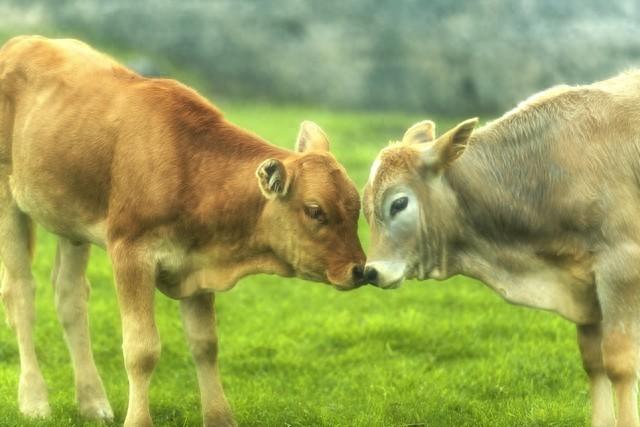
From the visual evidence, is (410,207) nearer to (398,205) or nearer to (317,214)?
(398,205)

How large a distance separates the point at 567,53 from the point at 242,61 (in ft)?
23.0

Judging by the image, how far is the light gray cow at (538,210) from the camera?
7512 millimetres

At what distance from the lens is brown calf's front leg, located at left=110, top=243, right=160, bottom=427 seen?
312 inches

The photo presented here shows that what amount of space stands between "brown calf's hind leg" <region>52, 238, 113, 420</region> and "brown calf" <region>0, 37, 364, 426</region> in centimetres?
9

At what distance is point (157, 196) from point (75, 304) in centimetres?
171

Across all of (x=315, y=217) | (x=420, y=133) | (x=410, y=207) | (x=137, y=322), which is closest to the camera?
(x=315, y=217)

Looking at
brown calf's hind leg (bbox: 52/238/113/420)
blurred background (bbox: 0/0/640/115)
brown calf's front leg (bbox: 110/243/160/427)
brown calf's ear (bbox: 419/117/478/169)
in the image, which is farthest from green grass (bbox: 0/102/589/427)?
blurred background (bbox: 0/0/640/115)

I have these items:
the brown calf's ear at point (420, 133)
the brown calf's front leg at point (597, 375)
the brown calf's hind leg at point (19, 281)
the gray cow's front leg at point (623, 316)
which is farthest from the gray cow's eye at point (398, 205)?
the brown calf's hind leg at point (19, 281)

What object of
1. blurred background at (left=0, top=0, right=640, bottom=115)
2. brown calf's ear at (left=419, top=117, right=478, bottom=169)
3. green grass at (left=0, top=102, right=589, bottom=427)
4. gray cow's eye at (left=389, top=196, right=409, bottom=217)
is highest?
blurred background at (left=0, top=0, right=640, bottom=115)

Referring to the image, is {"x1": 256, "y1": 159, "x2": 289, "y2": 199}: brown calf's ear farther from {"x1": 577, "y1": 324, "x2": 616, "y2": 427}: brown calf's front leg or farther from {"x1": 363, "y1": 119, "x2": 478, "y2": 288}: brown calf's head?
{"x1": 577, "y1": 324, "x2": 616, "y2": 427}: brown calf's front leg

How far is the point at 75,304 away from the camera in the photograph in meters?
→ 9.19

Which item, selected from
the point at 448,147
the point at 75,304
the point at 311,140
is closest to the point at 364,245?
the point at 75,304

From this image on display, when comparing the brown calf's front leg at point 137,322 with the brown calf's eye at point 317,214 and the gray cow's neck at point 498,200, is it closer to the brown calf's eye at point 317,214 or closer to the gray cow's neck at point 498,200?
the brown calf's eye at point 317,214

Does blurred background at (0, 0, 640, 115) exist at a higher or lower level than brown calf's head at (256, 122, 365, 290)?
higher
